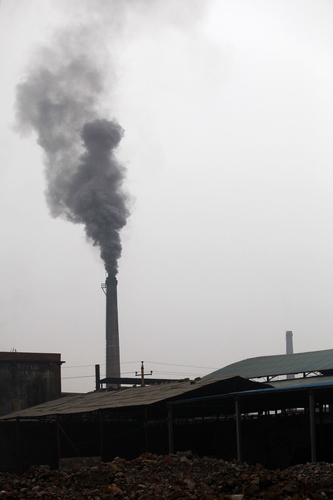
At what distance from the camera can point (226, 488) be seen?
16203mm

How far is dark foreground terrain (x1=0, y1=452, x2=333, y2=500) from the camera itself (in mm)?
15414

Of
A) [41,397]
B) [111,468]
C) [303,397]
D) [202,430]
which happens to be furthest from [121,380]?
[111,468]

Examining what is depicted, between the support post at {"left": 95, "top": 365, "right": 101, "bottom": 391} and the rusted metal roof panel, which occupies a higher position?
the rusted metal roof panel

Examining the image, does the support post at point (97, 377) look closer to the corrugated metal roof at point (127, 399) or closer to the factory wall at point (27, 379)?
the factory wall at point (27, 379)

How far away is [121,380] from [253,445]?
922 inches

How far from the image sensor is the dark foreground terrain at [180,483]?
15414 mm

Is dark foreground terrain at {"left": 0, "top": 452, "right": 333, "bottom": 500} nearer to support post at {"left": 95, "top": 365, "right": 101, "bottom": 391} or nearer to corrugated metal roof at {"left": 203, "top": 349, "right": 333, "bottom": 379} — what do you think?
corrugated metal roof at {"left": 203, "top": 349, "right": 333, "bottom": 379}

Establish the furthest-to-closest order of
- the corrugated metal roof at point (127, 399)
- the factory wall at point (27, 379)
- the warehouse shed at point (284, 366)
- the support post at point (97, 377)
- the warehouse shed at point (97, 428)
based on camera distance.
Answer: the support post at point (97, 377) < the factory wall at point (27, 379) < the warehouse shed at point (284, 366) < the warehouse shed at point (97, 428) < the corrugated metal roof at point (127, 399)

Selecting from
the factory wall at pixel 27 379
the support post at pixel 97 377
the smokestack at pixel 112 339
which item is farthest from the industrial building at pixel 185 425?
the smokestack at pixel 112 339

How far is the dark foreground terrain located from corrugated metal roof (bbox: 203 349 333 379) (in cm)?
1671

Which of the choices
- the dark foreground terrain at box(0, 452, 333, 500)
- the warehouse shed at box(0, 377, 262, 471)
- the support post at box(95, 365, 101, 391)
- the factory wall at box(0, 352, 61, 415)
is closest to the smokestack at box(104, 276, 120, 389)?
the support post at box(95, 365, 101, 391)

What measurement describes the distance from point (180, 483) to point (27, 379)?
29.5 metres

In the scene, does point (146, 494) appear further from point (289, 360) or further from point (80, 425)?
point (289, 360)

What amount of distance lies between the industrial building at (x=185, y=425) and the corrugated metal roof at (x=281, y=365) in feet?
0.71
